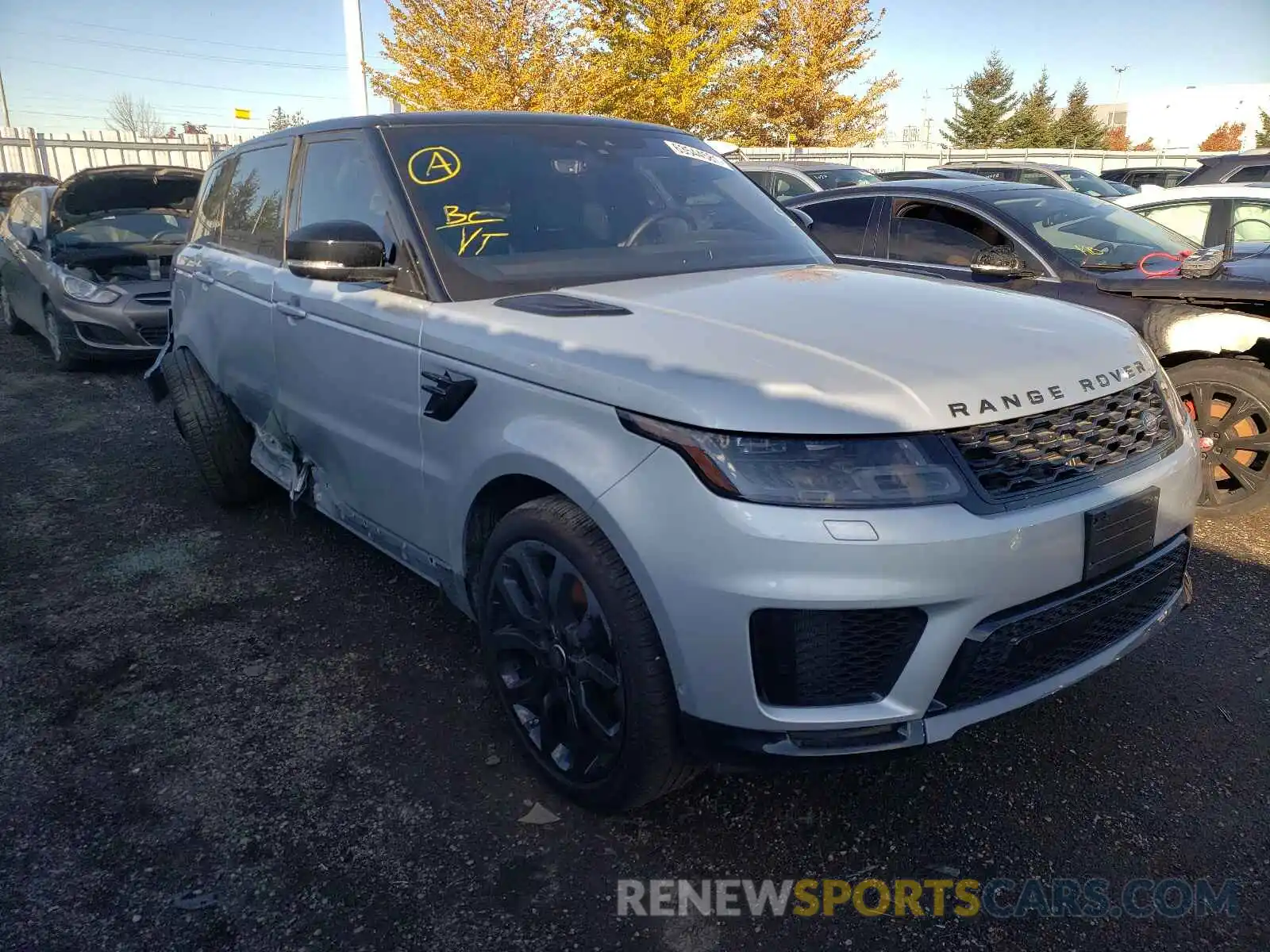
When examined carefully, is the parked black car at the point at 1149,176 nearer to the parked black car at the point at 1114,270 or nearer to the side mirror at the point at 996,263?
the parked black car at the point at 1114,270

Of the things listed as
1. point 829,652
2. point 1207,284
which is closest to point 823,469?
point 829,652

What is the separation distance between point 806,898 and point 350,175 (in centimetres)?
271

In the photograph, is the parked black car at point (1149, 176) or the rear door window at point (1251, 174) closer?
the rear door window at point (1251, 174)

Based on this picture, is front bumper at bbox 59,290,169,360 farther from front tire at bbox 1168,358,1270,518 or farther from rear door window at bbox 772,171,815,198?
rear door window at bbox 772,171,815,198

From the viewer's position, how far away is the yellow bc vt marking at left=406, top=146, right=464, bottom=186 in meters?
2.90

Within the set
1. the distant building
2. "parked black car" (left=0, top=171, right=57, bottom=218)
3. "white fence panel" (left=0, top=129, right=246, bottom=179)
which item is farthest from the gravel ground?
the distant building

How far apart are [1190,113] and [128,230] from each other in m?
89.5

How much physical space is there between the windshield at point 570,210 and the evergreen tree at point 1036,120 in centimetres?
5111

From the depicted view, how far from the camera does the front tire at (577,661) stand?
2027 mm

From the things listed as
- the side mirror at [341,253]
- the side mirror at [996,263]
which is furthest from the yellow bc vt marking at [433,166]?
the side mirror at [996,263]

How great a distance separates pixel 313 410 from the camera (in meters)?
3.31

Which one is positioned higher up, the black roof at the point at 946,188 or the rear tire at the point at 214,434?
the black roof at the point at 946,188

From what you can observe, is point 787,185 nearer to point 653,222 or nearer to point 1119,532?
point 653,222

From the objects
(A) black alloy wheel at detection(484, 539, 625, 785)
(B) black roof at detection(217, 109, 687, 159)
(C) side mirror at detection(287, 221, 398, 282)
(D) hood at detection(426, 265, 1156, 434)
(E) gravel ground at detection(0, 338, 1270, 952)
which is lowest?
(E) gravel ground at detection(0, 338, 1270, 952)
